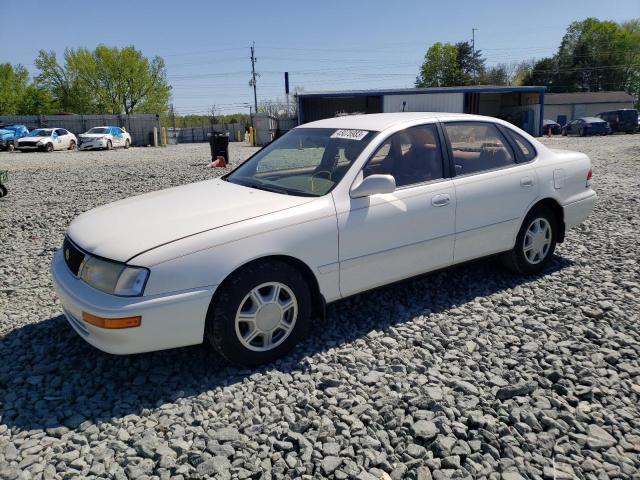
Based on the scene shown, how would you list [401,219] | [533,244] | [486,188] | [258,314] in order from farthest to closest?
[533,244], [486,188], [401,219], [258,314]

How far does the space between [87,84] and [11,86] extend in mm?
10776

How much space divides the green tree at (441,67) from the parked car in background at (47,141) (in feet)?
209

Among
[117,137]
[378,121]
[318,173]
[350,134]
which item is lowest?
[318,173]

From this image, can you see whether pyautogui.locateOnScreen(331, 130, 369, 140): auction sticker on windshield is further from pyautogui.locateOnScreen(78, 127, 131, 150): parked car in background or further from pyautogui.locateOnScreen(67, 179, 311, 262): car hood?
pyautogui.locateOnScreen(78, 127, 131, 150): parked car in background

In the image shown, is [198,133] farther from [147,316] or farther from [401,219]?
[147,316]

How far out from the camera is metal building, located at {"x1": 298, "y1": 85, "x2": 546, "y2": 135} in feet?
119

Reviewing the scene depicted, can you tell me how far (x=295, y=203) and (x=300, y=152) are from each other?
1.07 m

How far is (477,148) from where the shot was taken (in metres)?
4.51

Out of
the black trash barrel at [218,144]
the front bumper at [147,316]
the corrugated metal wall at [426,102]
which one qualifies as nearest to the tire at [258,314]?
the front bumper at [147,316]

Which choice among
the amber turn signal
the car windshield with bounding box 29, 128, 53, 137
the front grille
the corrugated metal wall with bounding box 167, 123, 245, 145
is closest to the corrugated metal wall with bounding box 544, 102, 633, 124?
the corrugated metal wall with bounding box 167, 123, 245, 145

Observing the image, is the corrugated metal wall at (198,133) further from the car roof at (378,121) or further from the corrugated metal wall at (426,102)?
the car roof at (378,121)

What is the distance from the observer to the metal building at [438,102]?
3619cm

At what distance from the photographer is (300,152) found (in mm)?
4383

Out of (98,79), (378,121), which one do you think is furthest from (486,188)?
(98,79)
